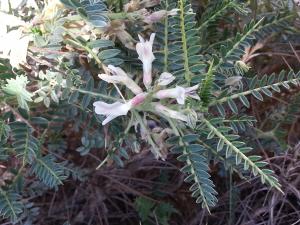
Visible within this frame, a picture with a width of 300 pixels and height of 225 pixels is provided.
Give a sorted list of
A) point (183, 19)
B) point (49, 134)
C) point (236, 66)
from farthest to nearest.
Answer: point (49, 134) < point (236, 66) < point (183, 19)

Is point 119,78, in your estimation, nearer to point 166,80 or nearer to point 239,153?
point 166,80

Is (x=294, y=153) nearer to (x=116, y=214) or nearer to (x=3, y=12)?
(x=116, y=214)

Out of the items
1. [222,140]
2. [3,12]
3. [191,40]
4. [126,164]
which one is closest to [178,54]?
[191,40]

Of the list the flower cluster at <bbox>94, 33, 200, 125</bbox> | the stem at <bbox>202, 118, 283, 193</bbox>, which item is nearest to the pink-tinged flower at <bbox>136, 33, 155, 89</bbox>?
the flower cluster at <bbox>94, 33, 200, 125</bbox>

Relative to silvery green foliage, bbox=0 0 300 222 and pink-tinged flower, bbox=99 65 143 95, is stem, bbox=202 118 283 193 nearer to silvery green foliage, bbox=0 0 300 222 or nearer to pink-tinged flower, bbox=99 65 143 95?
silvery green foliage, bbox=0 0 300 222

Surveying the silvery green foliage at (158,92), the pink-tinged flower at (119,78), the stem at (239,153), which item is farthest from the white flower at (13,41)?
the stem at (239,153)

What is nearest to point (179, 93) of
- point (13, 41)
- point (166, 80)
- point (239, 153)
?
point (166, 80)

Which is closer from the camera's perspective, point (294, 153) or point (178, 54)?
point (178, 54)
